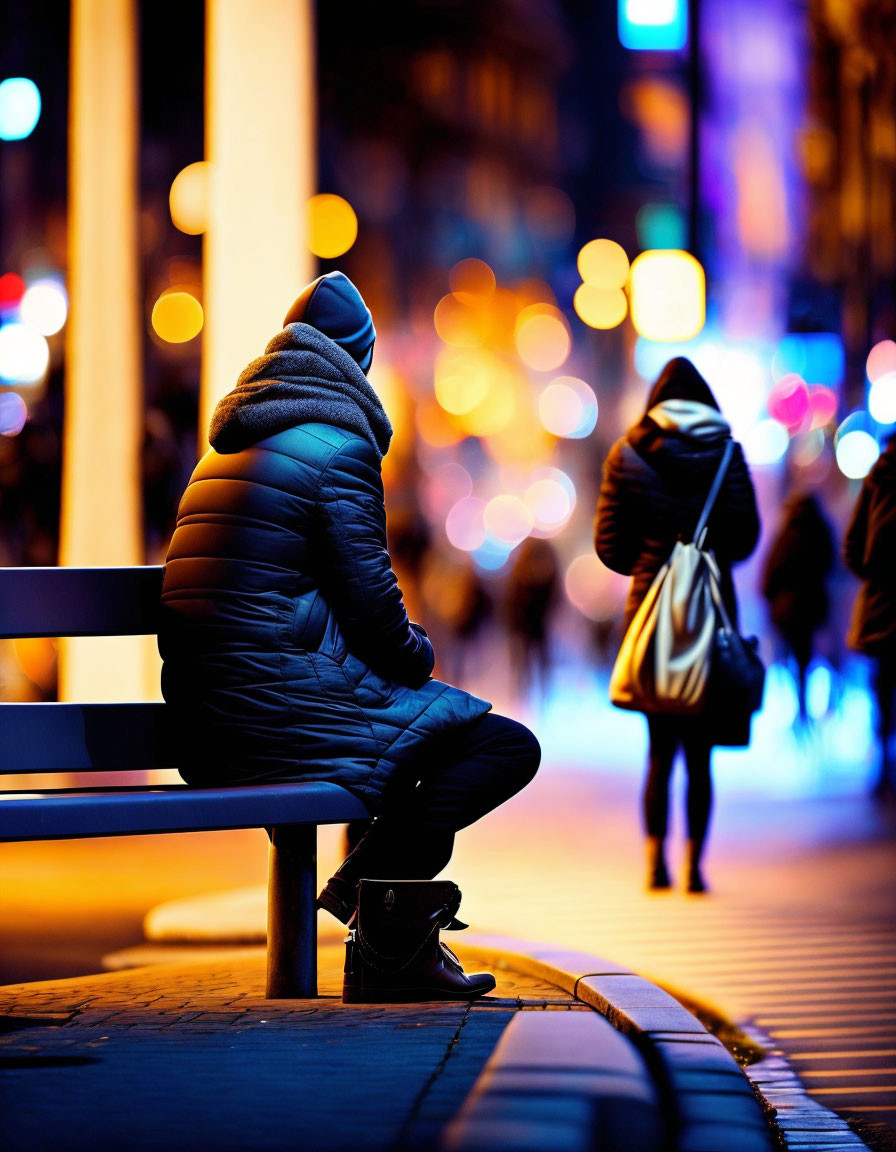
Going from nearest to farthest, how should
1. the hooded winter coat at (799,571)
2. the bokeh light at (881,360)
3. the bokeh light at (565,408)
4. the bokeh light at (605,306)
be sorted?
the hooded winter coat at (799,571), the bokeh light at (881,360), the bokeh light at (605,306), the bokeh light at (565,408)

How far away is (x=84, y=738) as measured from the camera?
5.44m

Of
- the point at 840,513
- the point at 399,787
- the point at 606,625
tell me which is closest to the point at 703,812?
the point at 399,787

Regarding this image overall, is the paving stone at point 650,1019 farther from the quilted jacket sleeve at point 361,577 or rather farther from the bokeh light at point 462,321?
the bokeh light at point 462,321

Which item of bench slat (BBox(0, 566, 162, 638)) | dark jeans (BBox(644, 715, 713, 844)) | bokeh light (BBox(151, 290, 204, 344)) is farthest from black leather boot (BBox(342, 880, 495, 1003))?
bokeh light (BBox(151, 290, 204, 344))

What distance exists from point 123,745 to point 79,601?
0.41 m

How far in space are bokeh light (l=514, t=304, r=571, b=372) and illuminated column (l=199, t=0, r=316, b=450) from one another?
56.9m

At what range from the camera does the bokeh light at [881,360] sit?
30.6 m

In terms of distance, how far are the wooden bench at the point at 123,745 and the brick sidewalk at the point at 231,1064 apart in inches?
7.7

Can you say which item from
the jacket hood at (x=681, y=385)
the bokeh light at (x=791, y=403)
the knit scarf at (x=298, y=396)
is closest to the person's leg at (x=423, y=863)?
the knit scarf at (x=298, y=396)

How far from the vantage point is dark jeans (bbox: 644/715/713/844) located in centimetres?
796

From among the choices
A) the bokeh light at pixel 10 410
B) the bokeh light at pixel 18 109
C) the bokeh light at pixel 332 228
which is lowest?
the bokeh light at pixel 10 410

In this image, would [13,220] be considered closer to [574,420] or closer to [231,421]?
[574,420]

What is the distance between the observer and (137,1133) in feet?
12.4

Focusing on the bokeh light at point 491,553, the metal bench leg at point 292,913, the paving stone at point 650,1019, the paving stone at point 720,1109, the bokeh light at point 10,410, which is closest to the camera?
the paving stone at point 720,1109
